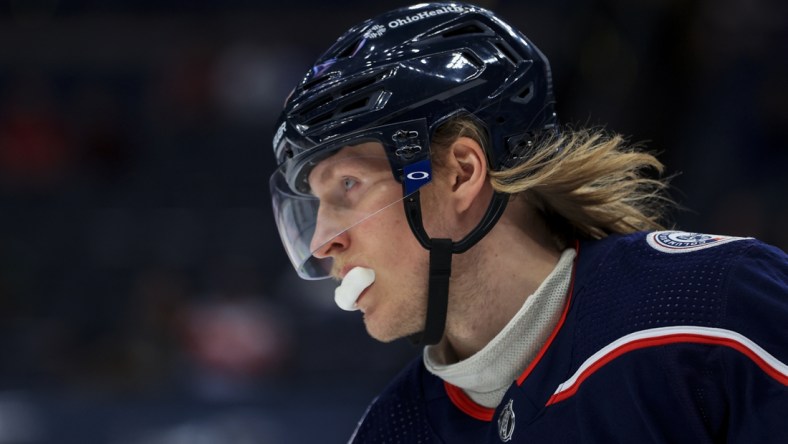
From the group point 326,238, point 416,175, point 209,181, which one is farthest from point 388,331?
point 209,181

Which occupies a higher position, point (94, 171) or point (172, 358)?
point (94, 171)

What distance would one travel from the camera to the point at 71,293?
27.7 ft

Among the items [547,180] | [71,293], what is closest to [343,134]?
[547,180]

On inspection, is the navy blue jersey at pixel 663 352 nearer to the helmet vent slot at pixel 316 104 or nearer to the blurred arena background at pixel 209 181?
the helmet vent slot at pixel 316 104

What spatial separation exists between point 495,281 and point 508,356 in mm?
168

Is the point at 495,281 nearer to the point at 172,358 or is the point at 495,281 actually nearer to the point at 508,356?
the point at 508,356

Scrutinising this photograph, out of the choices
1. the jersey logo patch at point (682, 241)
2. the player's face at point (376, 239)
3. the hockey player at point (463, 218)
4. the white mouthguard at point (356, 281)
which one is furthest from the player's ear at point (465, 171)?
the jersey logo patch at point (682, 241)

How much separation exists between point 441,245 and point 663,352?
1.83ft

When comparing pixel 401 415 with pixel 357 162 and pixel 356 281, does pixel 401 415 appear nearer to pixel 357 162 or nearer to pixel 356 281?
pixel 356 281

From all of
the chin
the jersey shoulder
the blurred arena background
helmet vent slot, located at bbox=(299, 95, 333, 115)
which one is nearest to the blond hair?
helmet vent slot, located at bbox=(299, 95, 333, 115)

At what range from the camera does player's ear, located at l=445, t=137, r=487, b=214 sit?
2.06 m

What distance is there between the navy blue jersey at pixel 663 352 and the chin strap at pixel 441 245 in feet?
0.70

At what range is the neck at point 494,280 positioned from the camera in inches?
81.8

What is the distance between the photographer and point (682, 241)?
6.20 feet
